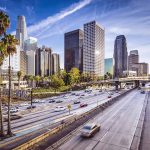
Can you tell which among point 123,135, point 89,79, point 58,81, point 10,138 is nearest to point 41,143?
point 10,138

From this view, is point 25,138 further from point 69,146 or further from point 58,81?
point 58,81

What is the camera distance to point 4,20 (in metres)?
25.1

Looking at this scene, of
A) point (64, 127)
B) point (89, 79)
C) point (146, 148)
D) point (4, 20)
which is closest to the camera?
point (146, 148)

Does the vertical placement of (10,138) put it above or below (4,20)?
below

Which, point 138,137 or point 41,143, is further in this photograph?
point 138,137

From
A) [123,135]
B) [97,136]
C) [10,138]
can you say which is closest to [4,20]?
[10,138]

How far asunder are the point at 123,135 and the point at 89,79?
427 ft

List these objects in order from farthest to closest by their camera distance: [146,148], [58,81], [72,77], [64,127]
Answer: [72,77], [58,81], [64,127], [146,148]

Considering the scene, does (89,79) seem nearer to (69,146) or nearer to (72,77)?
(72,77)

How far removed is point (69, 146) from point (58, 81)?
71.3 metres

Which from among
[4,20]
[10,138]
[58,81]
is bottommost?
[10,138]

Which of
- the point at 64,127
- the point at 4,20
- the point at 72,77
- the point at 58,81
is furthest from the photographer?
the point at 72,77

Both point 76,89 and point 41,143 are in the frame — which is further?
point 76,89

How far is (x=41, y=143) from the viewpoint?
22500mm
